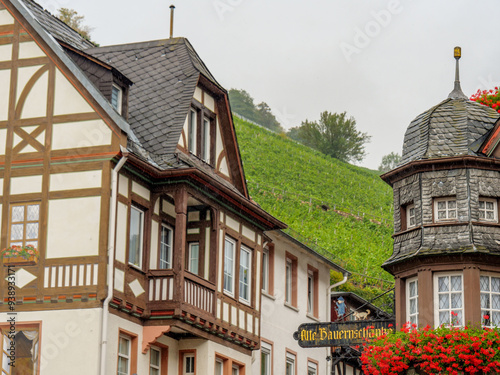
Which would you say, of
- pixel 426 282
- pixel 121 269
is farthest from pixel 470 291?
pixel 121 269

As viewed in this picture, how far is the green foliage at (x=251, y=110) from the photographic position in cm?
16075

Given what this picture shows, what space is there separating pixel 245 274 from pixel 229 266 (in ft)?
3.89

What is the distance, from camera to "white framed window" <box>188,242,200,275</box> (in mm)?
29812

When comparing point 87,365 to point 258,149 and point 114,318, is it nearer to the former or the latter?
point 114,318

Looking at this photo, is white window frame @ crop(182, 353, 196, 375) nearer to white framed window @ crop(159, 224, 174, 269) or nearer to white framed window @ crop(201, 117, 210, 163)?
white framed window @ crop(159, 224, 174, 269)

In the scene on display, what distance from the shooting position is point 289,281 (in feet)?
130

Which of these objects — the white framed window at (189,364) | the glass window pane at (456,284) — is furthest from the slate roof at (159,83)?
the glass window pane at (456,284)

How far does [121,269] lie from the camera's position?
26.0 m

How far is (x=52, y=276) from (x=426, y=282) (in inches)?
473

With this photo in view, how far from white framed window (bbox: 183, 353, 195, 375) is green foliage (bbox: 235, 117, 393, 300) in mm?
32451

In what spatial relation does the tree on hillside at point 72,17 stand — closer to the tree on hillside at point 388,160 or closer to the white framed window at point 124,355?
the white framed window at point 124,355

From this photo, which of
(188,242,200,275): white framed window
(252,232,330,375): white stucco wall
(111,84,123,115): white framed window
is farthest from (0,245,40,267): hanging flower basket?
(252,232,330,375): white stucco wall

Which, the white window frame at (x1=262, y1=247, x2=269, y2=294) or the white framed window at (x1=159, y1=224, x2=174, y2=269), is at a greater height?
the white window frame at (x1=262, y1=247, x2=269, y2=294)

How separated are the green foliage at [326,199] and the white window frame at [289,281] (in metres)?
21.3
